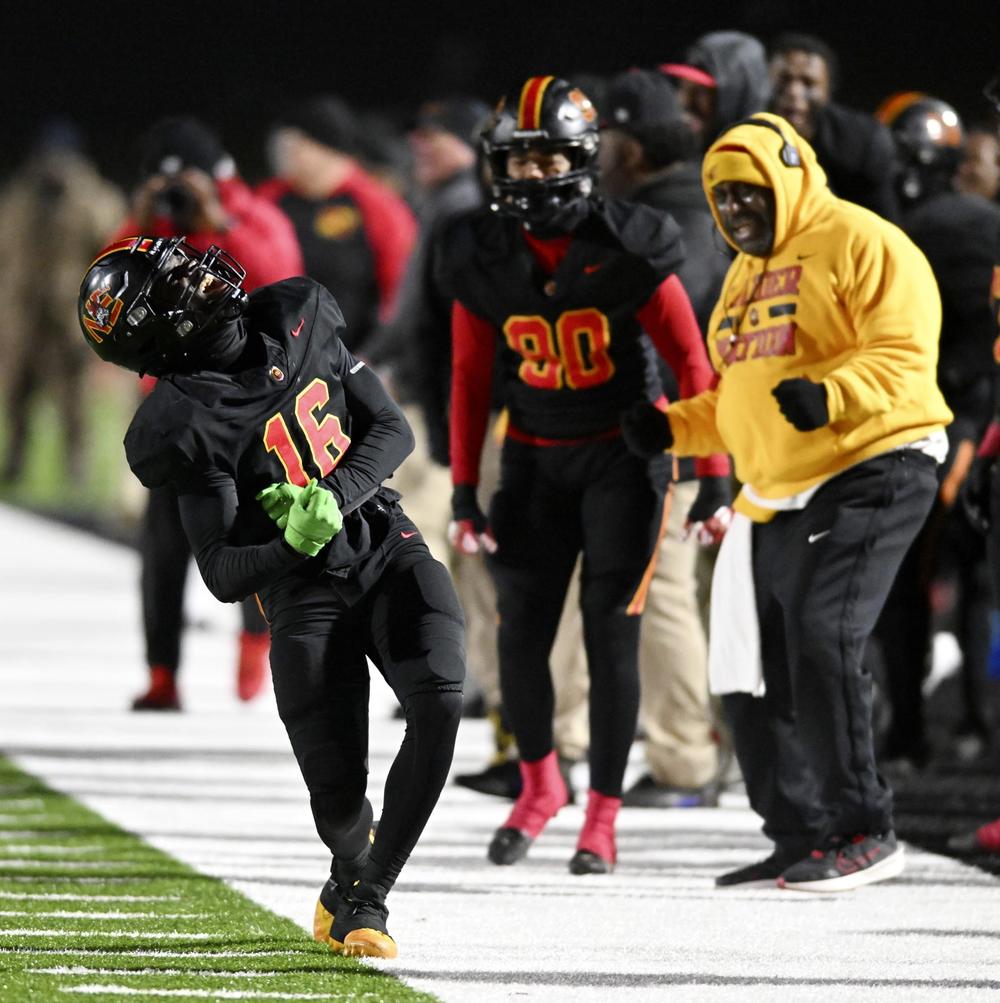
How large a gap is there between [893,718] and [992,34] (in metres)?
11.2

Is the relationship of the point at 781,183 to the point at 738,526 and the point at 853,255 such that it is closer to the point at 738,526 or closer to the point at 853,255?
the point at 853,255

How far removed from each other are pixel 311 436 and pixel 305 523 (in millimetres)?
305

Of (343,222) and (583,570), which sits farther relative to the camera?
(343,222)

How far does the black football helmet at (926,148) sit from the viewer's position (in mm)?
7141

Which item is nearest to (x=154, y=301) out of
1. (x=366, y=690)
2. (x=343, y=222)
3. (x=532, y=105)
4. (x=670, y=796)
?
(x=366, y=690)

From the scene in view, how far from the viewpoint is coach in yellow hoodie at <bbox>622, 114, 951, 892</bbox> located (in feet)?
17.1

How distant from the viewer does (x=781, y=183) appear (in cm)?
528

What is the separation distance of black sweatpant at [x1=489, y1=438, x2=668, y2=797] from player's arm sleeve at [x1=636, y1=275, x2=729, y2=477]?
138mm

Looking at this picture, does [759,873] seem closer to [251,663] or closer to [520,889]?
[520,889]

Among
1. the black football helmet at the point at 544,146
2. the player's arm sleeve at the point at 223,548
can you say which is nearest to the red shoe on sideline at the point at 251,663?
the black football helmet at the point at 544,146

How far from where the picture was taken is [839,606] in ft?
17.2

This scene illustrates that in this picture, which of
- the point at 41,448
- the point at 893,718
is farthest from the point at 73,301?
A: the point at 893,718

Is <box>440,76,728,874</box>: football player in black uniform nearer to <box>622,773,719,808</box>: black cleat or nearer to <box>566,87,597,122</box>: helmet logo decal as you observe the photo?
<box>566,87,597,122</box>: helmet logo decal

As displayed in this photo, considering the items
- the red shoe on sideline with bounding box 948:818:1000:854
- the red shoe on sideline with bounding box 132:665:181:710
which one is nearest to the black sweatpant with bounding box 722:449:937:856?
the red shoe on sideline with bounding box 948:818:1000:854
